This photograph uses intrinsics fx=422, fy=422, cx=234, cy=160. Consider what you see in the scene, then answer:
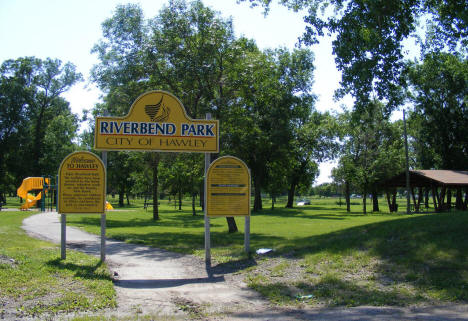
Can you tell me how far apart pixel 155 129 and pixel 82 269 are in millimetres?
3677

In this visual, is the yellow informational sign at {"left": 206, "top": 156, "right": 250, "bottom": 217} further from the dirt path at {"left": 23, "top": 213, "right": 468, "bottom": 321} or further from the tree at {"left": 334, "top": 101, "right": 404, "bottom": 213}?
the tree at {"left": 334, "top": 101, "right": 404, "bottom": 213}

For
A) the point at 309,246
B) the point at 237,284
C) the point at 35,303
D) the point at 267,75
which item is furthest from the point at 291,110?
the point at 35,303

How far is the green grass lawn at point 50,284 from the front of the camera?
6.18 metres

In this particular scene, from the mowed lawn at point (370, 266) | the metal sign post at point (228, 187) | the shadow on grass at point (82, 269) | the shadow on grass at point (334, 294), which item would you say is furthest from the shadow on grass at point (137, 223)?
the shadow on grass at point (334, 294)

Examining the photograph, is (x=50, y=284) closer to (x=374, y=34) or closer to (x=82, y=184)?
(x=82, y=184)

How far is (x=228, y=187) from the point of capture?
10.9 m

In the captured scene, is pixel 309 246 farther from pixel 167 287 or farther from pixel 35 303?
pixel 35 303

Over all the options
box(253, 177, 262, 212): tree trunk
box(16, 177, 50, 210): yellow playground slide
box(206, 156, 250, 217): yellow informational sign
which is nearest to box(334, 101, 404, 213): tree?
box(253, 177, 262, 212): tree trunk

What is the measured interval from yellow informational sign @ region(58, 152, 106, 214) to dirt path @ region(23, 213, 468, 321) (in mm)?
1563

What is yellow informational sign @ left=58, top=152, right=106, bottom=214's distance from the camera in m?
10.0

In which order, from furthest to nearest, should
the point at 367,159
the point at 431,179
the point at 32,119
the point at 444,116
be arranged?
the point at 32,119, the point at 444,116, the point at 367,159, the point at 431,179

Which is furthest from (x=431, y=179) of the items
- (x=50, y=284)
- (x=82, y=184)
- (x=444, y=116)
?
(x=50, y=284)

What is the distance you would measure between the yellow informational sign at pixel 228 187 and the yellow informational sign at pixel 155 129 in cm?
55

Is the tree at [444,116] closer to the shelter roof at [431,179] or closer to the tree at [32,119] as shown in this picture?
the shelter roof at [431,179]
